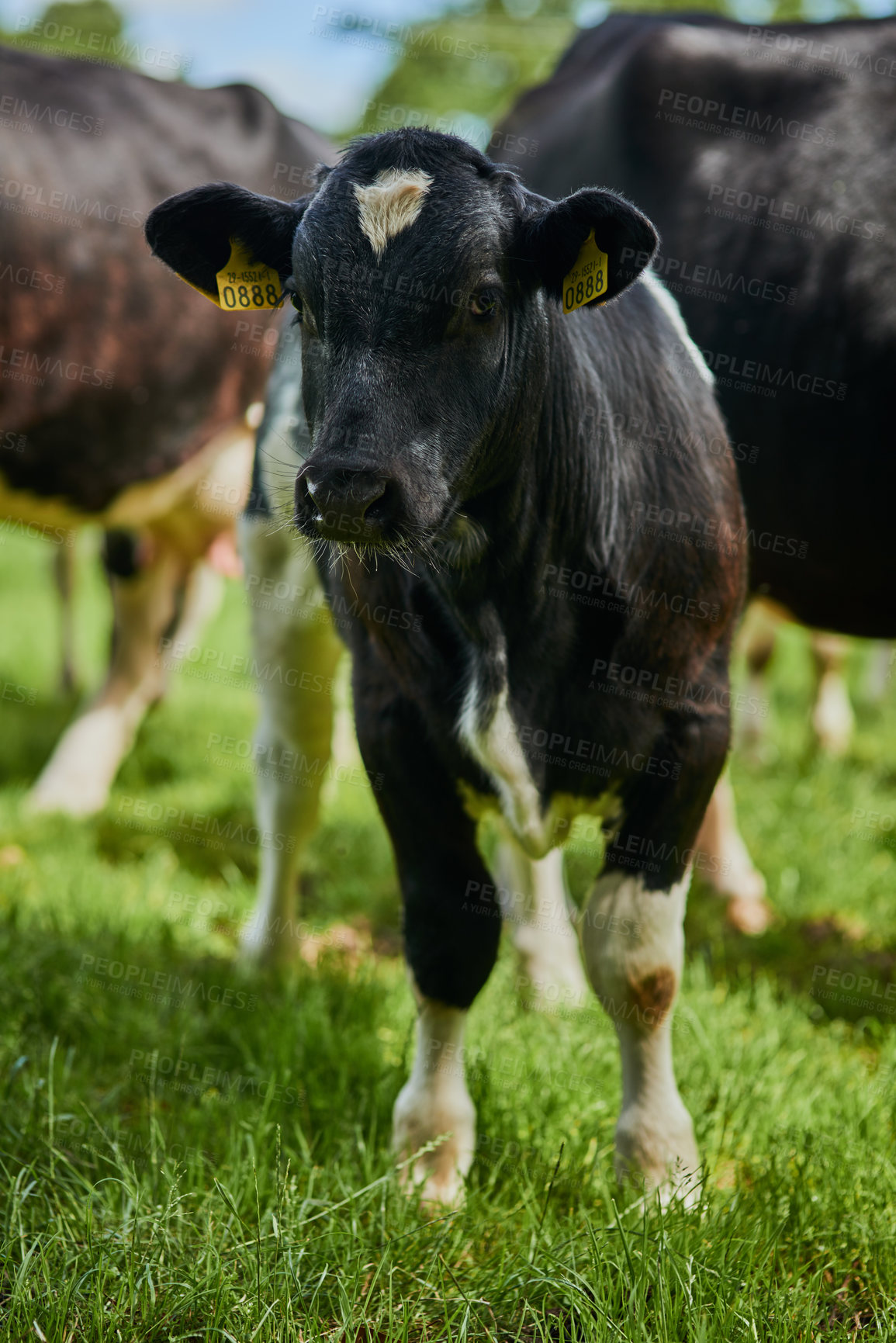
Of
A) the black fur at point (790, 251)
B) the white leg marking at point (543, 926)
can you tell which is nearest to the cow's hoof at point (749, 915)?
the white leg marking at point (543, 926)

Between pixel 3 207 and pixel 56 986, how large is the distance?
2.83 meters

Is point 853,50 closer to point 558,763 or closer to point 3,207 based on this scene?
point 558,763

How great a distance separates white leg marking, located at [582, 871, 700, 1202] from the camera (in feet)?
8.26

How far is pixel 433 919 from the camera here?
8.43 feet

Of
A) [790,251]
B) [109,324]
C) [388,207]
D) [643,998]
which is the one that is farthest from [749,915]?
Result: [109,324]

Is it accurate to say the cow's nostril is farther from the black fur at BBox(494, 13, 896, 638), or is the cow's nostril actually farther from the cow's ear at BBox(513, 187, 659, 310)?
the black fur at BBox(494, 13, 896, 638)

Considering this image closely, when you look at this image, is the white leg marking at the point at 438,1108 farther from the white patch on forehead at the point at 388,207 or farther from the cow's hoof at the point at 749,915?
the cow's hoof at the point at 749,915

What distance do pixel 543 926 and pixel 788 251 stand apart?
2.09 meters

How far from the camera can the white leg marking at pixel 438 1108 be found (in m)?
2.57

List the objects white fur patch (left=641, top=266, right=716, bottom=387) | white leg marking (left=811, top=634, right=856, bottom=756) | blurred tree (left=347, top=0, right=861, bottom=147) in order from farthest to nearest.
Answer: blurred tree (left=347, top=0, right=861, bottom=147) → white leg marking (left=811, top=634, right=856, bottom=756) → white fur patch (left=641, top=266, right=716, bottom=387)

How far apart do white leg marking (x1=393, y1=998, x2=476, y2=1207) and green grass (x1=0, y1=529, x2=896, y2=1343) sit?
0.24 ft

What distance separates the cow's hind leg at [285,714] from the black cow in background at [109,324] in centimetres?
94

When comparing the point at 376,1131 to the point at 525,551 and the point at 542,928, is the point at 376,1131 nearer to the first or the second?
the point at 542,928

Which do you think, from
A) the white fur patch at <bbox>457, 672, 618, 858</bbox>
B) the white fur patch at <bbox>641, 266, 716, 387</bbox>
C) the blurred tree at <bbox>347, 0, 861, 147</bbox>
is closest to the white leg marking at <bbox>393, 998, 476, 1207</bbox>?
the white fur patch at <bbox>457, 672, 618, 858</bbox>
